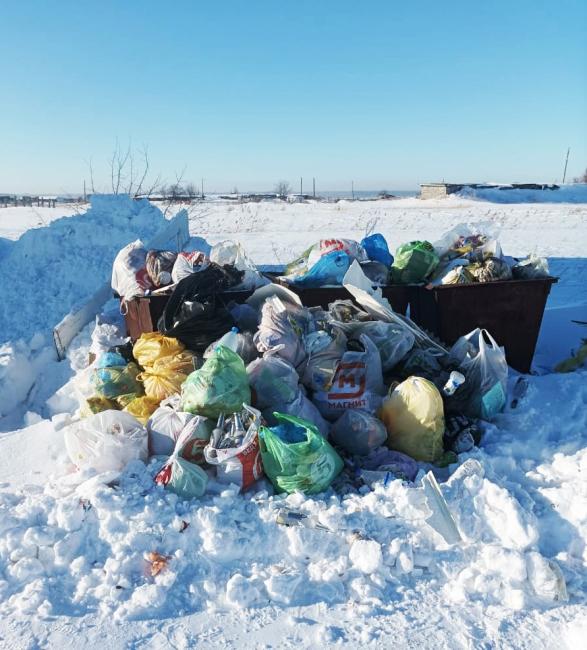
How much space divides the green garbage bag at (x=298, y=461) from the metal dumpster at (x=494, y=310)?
6.61 feet

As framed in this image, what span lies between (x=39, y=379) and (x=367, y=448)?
338cm

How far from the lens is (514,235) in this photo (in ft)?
41.9

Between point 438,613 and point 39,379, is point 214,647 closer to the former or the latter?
point 438,613

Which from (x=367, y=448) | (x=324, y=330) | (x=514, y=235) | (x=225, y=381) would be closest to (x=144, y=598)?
(x=225, y=381)

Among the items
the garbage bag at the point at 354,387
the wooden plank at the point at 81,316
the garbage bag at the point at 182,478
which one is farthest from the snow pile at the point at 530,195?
the garbage bag at the point at 182,478

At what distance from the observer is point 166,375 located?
3553 millimetres

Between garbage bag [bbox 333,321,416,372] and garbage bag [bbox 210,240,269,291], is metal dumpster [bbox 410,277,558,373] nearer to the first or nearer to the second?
garbage bag [bbox 333,321,416,372]

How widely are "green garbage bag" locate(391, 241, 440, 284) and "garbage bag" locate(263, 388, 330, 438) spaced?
188 cm

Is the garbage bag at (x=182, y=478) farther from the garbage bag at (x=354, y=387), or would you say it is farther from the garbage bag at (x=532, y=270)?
the garbage bag at (x=532, y=270)

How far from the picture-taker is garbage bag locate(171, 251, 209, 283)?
439 centimetres

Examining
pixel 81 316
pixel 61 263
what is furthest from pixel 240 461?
pixel 61 263

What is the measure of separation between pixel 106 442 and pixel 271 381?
100 cm

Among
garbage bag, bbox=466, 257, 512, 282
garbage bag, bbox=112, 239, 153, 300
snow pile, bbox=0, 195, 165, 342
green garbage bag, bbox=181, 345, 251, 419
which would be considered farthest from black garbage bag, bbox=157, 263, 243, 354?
snow pile, bbox=0, 195, 165, 342

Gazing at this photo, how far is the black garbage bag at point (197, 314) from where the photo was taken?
3.88 m
